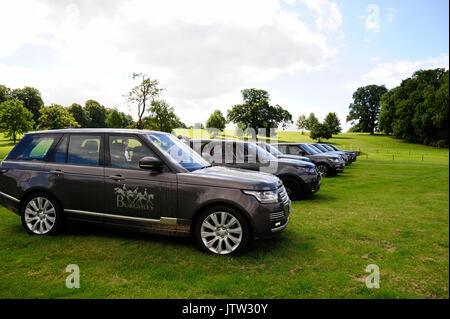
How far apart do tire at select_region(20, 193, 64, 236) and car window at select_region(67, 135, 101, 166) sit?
82 cm

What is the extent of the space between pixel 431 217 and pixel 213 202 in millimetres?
3170

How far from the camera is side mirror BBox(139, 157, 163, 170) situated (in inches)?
179

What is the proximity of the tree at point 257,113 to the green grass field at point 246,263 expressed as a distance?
59.2 meters

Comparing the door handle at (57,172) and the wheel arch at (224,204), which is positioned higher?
the door handle at (57,172)

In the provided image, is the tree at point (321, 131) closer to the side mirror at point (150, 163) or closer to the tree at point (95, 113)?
the tree at point (95, 113)

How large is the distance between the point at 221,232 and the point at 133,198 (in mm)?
1513

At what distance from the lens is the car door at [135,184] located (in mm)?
4574

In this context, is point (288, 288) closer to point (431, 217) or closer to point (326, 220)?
point (431, 217)
